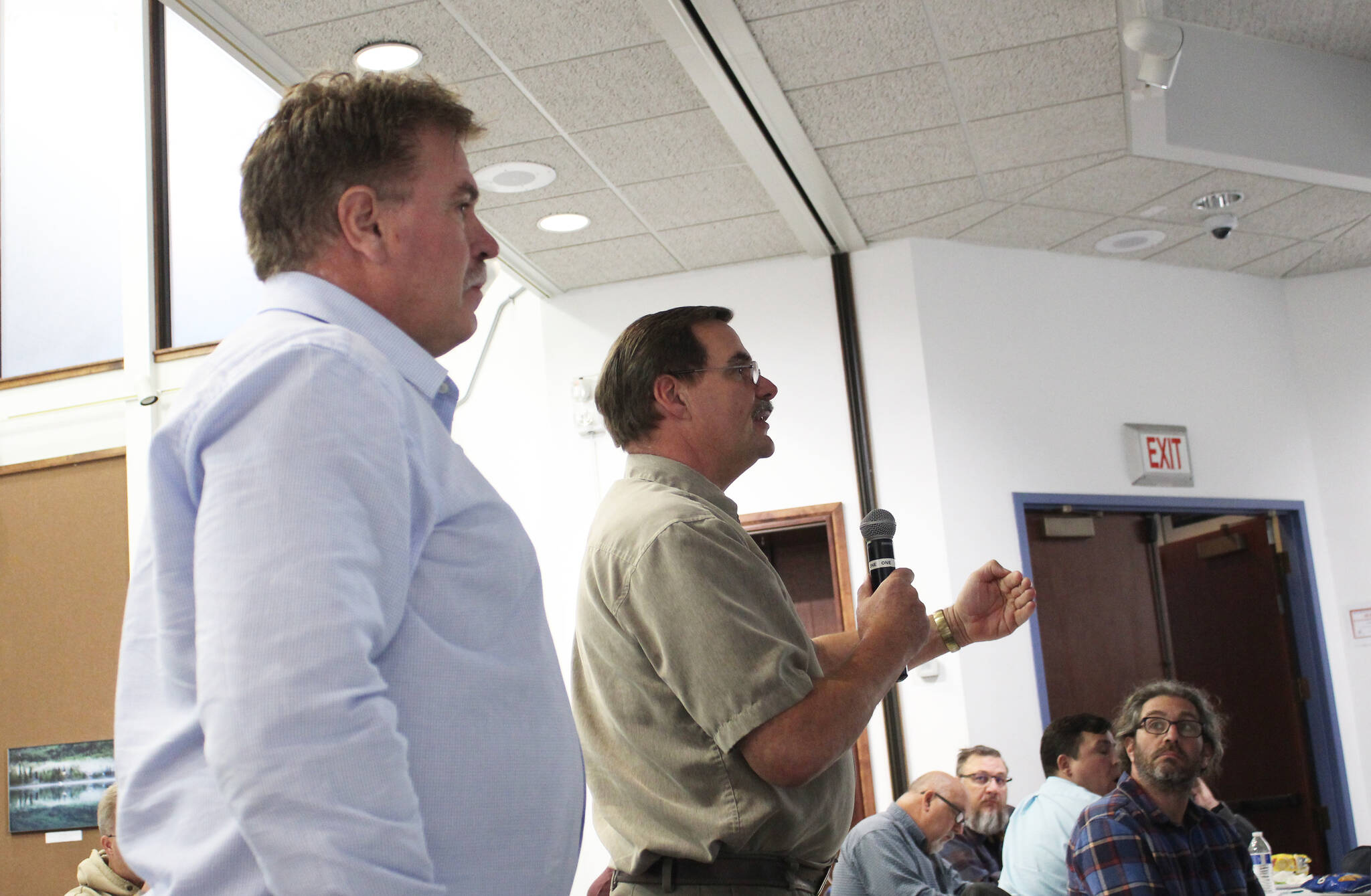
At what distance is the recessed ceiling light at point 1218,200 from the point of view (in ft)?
17.4

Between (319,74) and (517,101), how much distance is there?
10.2 ft

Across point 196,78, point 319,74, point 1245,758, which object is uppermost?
point 196,78

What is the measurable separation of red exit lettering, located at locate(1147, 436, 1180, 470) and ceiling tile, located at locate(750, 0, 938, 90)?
2734 mm

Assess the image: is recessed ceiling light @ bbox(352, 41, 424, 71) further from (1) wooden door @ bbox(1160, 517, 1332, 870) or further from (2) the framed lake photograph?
(2) the framed lake photograph

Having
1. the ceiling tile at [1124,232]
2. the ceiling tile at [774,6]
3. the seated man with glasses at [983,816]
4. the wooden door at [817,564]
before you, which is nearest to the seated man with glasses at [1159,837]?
the seated man with glasses at [983,816]

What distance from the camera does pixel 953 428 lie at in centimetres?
556

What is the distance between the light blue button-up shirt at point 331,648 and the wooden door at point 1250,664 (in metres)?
5.84

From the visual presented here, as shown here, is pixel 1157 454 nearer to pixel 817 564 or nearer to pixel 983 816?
pixel 817 564

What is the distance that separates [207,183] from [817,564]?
4887 millimetres

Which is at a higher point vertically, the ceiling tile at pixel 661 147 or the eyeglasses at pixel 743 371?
the ceiling tile at pixel 661 147

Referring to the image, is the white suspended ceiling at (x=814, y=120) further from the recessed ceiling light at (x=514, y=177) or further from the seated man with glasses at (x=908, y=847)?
the seated man with glasses at (x=908, y=847)

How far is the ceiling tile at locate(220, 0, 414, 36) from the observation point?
349cm

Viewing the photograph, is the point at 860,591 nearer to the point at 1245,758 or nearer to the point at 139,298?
the point at 1245,758

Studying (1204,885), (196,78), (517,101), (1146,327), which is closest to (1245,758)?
(1146,327)
